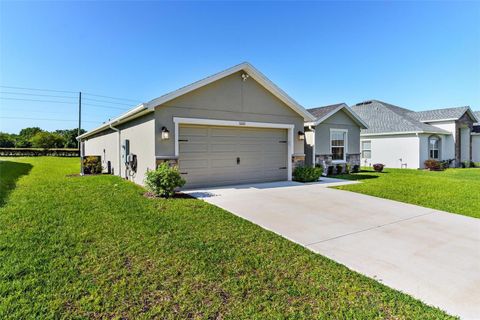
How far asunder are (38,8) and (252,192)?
1033 centimetres

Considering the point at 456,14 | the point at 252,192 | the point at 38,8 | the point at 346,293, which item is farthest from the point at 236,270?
the point at 456,14

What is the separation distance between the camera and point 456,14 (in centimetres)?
1002

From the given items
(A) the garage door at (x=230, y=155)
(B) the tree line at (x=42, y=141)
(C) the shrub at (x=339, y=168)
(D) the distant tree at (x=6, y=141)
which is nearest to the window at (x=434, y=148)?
(C) the shrub at (x=339, y=168)

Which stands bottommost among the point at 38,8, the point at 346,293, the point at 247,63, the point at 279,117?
the point at 346,293

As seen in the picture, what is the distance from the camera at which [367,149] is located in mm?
20500

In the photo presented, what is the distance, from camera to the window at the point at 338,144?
14693mm

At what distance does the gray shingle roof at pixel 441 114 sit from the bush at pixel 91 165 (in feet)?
82.0

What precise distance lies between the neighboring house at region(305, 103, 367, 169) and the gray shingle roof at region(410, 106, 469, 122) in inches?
396

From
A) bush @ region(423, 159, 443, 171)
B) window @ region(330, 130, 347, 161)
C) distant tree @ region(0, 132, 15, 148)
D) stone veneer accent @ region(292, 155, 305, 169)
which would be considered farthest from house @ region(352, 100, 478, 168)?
distant tree @ region(0, 132, 15, 148)

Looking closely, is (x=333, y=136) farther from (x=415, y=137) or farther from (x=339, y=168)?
(x=415, y=137)

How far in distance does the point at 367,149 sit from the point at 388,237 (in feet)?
59.4

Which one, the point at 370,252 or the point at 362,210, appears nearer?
the point at 370,252

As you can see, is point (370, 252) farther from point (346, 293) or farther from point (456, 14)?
point (456, 14)

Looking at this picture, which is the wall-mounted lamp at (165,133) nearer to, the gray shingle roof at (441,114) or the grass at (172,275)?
the grass at (172,275)
